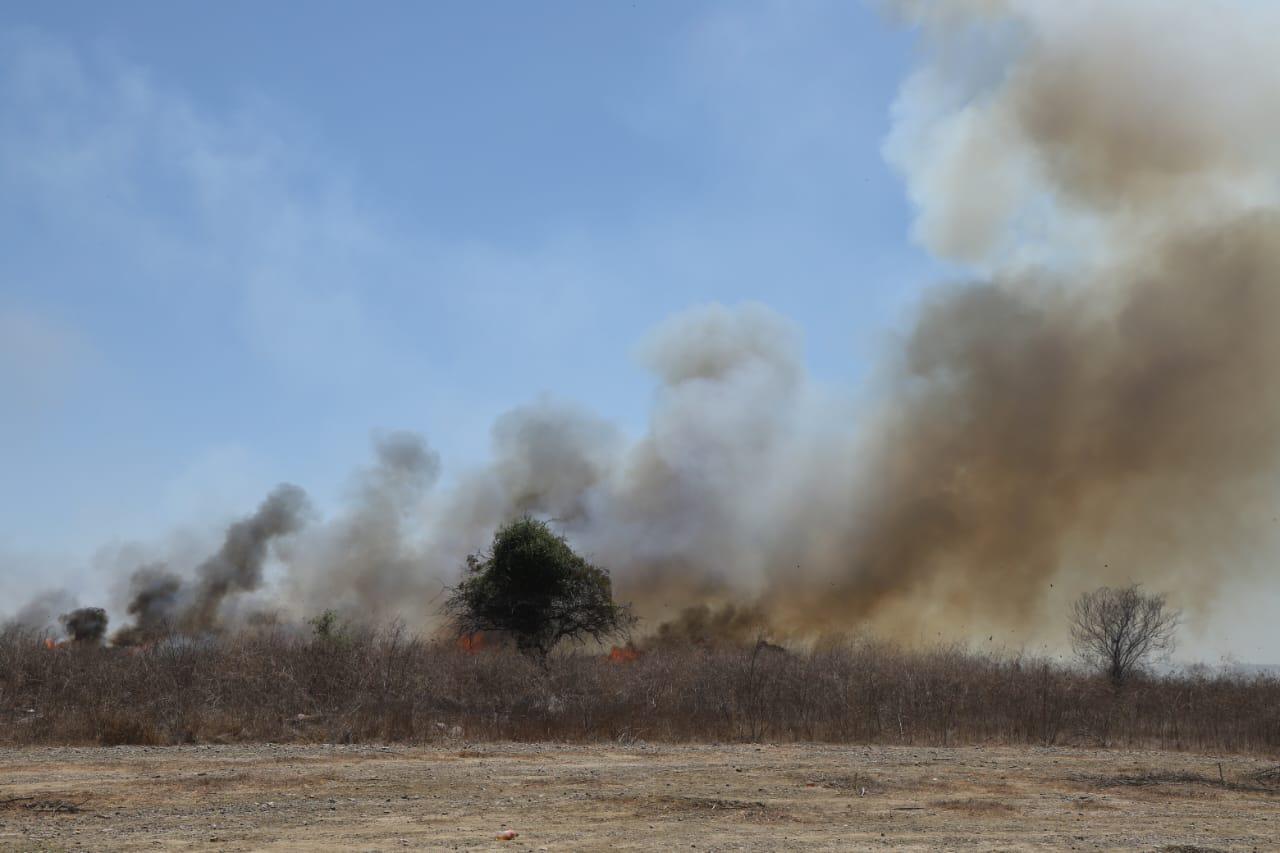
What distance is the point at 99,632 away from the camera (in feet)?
179

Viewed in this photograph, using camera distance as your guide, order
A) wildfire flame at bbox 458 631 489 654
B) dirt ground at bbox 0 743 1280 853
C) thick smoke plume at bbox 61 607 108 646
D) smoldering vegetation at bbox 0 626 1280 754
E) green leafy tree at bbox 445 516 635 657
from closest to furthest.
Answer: dirt ground at bbox 0 743 1280 853 < smoldering vegetation at bbox 0 626 1280 754 < wildfire flame at bbox 458 631 489 654 < green leafy tree at bbox 445 516 635 657 < thick smoke plume at bbox 61 607 108 646

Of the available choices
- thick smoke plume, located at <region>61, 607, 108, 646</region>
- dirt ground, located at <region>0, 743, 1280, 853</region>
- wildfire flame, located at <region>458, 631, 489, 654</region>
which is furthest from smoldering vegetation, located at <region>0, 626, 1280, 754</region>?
thick smoke plume, located at <region>61, 607, 108, 646</region>

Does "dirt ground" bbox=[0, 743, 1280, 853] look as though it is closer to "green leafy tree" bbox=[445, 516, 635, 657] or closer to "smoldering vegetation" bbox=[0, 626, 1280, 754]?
"smoldering vegetation" bbox=[0, 626, 1280, 754]

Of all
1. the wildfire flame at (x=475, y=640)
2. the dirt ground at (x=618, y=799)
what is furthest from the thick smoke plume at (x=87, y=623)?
the dirt ground at (x=618, y=799)

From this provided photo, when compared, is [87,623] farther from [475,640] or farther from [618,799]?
[618,799]

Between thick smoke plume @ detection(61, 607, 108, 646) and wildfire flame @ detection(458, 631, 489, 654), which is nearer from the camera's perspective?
wildfire flame @ detection(458, 631, 489, 654)

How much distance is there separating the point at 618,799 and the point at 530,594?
25.1 m

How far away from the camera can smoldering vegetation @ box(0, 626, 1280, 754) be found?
62.0 ft

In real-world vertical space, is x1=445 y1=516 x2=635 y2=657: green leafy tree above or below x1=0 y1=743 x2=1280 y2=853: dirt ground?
above

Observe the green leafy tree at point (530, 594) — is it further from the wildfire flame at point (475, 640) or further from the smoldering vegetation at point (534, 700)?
the smoldering vegetation at point (534, 700)

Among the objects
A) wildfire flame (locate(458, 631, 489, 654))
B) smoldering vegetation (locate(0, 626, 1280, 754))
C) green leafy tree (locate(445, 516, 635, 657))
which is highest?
green leafy tree (locate(445, 516, 635, 657))

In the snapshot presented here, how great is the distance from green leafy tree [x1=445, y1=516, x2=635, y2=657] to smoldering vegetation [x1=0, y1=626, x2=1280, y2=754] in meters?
11.1

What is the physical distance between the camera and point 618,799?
41.5ft

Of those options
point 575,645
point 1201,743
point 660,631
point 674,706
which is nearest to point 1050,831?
point 674,706
